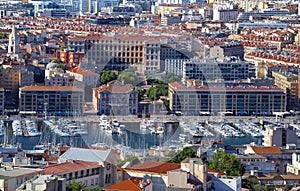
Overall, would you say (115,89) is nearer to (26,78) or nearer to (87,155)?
(26,78)

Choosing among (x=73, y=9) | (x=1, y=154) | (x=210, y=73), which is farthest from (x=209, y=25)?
(x=1, y=154)

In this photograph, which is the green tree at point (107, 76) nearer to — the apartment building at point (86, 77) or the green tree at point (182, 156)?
the apartment building at point (86, 77)

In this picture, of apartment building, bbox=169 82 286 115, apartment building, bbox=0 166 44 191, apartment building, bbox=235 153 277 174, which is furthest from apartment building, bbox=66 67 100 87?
apartment building, bbox=0 166 44 191

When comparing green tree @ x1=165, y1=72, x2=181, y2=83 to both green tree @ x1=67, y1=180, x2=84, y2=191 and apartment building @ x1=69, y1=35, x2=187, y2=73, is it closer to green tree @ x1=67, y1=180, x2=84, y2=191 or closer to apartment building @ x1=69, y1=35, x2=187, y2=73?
apartment building @ x1=69, y1=35, x2=187, y2=73

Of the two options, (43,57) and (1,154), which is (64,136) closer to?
(1,154)

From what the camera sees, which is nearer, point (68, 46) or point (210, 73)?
point (210, 73)

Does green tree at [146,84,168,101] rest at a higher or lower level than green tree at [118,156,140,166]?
lower
